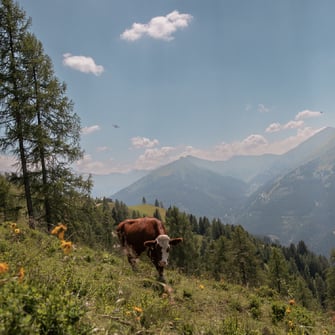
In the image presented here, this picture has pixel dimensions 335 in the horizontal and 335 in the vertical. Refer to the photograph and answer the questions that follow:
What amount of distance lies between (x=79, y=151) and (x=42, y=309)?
17.4 m

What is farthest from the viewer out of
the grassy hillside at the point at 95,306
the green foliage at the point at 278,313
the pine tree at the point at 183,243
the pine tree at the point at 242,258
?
the pine tree at the point at 183,243

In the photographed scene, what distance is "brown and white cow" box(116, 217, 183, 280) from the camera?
10.6 m

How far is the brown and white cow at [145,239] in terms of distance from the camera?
10567mm

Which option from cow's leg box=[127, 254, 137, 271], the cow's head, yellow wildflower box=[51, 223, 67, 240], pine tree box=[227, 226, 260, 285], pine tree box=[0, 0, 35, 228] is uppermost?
pine tree box=[0, 0, 35, 228]

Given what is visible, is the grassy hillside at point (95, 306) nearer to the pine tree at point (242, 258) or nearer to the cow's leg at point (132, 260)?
the cow's leg at point (132, 260)

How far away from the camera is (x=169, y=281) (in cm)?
1091

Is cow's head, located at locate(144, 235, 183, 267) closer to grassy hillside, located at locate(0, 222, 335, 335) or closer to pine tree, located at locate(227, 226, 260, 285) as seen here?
grassy hillside, located at locate(0, 222, 335, 335)

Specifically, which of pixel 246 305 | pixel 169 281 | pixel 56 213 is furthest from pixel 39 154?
pixel 246 305

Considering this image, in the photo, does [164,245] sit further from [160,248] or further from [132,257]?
[132,257]

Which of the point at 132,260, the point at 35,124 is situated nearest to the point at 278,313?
the point at 132,260

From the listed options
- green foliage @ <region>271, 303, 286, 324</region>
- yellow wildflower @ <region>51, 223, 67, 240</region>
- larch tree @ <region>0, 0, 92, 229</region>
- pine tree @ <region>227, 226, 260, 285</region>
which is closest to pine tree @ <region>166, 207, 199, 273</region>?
pine tree @ <region>227, 226, 260, 285</region>

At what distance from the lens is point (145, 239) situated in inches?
495

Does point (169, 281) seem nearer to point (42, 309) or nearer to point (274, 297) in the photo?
point (274, 297)

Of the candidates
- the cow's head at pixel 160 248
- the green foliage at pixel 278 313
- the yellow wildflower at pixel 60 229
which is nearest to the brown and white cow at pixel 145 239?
the cow's head at pixel 160 248
